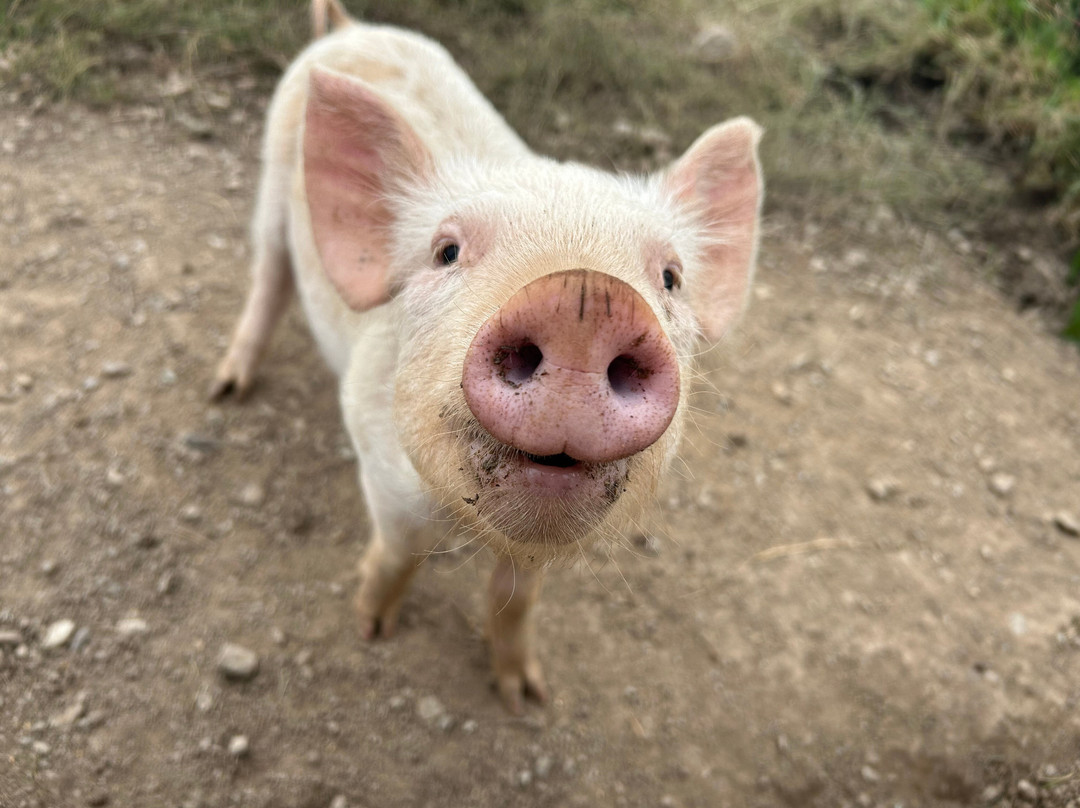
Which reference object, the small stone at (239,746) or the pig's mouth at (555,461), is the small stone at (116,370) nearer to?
the small stone at (239,746)

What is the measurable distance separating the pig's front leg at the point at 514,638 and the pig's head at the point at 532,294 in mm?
707

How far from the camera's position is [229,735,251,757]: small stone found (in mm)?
2287

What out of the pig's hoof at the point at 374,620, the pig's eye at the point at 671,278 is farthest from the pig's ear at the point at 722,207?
the pig's hoof at the point at 374,620

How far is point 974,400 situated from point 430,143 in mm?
2934

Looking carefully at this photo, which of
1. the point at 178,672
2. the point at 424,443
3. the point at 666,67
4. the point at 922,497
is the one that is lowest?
the point at 178,672

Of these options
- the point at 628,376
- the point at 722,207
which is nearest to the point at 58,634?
the point at 628,376

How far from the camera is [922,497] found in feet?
11.0

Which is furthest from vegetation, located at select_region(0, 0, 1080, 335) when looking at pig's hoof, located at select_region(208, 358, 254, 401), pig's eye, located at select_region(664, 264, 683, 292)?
pig's eye, located at select_region(664, 264, 683, 292)

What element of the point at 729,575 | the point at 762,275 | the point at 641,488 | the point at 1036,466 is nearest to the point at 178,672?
the point at 641,488

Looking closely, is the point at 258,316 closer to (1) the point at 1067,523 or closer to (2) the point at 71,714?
(2) the point at 71,714

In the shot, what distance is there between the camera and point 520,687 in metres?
2.56

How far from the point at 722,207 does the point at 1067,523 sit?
231 cm

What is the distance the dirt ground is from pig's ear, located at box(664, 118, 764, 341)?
310 mm

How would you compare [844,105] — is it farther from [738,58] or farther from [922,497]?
[922,497]
